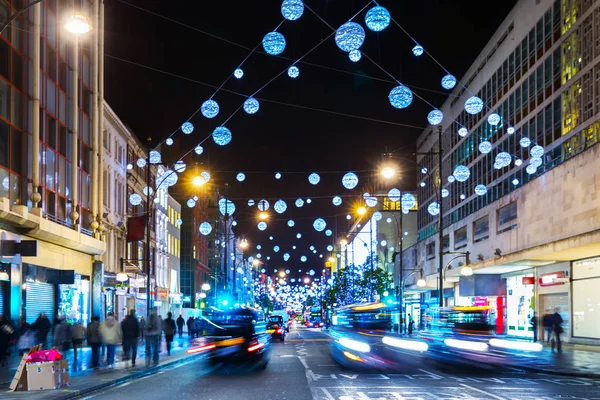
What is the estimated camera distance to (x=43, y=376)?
19.4m

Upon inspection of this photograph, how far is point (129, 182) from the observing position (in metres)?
58.1

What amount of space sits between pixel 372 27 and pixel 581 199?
18645 millimetres

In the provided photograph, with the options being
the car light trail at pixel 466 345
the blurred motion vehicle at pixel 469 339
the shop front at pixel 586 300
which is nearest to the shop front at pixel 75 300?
the blurred motion vehicle at pixel 469 339

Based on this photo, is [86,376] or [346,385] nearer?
[346,385]

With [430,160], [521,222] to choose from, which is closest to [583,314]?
[521,222]

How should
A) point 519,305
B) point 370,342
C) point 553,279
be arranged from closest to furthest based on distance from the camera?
point 370,342, point 553,279, point 519,305

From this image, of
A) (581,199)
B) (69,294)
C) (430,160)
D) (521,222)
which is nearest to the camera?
(581,199)

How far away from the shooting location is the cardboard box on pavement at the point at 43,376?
19.2 metres

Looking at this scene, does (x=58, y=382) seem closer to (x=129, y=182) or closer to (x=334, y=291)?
(x=129, y=182)

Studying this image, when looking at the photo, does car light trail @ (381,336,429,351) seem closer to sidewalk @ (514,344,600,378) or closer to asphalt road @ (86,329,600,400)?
sidewalk @ (514,344,600,378)

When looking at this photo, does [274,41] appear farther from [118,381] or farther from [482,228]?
[482,228]

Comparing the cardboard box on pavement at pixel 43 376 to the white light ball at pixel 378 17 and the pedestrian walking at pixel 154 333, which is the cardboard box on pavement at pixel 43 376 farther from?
the white light ball at pixel 378 17

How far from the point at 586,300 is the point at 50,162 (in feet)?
86.1

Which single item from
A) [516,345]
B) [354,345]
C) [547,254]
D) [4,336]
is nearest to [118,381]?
[4,336]
